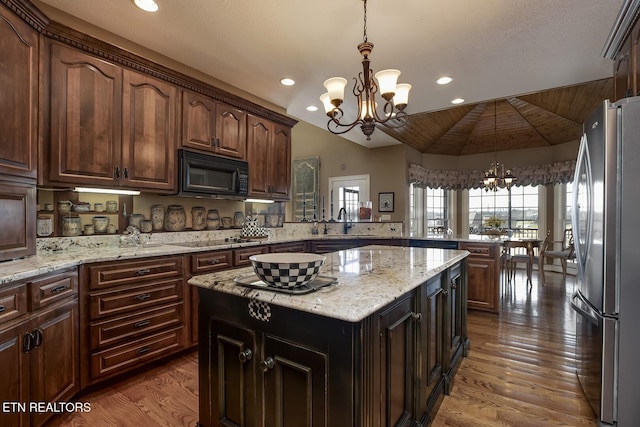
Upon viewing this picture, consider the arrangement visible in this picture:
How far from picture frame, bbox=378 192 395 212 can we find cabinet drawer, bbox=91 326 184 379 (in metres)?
4.64

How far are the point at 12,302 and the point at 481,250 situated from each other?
411 centimetres

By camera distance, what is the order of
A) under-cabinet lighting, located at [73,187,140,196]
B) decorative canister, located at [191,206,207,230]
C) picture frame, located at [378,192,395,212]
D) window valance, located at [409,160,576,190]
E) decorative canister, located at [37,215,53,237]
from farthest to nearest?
picture frame, located at [378,192,395,212]
window valance, located at [409,160,576,190]
decorative canister, located at [191,206,207,230]
under-cabinet lighting, located at [73,187,140,196]
decorative canister, located at [37,215,53,237]

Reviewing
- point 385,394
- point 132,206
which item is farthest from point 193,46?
point 385,394

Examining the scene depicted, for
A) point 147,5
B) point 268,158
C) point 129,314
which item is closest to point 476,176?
point 268,158

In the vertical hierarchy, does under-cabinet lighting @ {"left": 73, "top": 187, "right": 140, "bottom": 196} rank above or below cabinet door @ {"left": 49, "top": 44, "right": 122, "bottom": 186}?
below

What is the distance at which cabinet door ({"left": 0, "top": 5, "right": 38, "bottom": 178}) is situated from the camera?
1.72 metres

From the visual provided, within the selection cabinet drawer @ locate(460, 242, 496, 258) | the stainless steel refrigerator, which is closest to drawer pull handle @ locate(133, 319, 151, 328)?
the stainless steel refrigerator

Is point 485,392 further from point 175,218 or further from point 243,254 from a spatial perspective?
point 175,218

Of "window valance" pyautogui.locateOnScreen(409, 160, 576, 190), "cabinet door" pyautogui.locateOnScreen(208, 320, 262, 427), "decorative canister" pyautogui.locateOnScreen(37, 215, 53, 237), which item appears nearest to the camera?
"cabinet door" pyautogui.locateOnScreen(208, 320, 262, 427)

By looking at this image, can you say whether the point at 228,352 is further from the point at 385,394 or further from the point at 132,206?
the point at 132,206

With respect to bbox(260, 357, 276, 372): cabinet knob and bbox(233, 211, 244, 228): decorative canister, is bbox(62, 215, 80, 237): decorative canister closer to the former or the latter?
bbox(233, 211, 244, 228): decorative canister

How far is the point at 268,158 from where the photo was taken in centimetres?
380

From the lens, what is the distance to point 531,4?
2.07 metres

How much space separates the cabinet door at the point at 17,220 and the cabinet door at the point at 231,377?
1376mm
